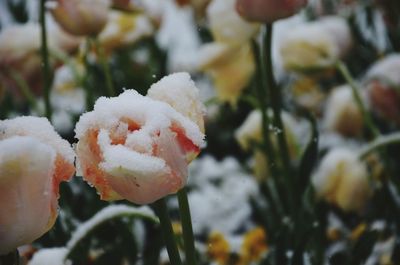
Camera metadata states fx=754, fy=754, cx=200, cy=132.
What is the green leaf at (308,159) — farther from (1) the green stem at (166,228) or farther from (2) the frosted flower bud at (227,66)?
(1) the green stem at (166,228)

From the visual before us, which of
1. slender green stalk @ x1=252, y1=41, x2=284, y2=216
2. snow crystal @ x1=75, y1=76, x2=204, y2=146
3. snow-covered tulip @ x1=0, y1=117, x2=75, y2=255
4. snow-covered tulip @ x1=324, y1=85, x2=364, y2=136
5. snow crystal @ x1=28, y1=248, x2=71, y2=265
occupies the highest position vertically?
snow crystal @ x1=75, y1=76, x2=204, y2=146

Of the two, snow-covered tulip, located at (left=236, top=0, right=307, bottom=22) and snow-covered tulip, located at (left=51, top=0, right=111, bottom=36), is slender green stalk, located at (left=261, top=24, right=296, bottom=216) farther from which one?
snow-covered tulip, located at (left=51, top=0, right=111, bottom=36)

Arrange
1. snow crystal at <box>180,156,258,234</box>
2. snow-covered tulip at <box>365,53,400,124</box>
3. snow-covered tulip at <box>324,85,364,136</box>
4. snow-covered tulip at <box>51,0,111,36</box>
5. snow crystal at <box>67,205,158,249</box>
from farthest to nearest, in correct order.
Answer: snow crystal at <box>180,156,258,234</box> < snow-covered tulip at <box>324,85,364,136</box> < snow-covered tulip at <box>365,53,400,124</box> < snow-covered tulip at <box>51,0,111,36</box> < snow crystal at <box>67,205,158,249</box>

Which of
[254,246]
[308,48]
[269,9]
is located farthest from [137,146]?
[308,48]

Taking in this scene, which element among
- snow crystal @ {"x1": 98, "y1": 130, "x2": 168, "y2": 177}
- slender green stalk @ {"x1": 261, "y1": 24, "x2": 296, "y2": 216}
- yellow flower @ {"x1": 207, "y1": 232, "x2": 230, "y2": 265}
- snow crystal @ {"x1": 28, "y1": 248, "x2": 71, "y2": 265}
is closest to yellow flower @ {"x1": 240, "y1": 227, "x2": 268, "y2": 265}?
yellow flower @ {"x1": 207, "y1": 232, "x2": 230, "y2": 265}

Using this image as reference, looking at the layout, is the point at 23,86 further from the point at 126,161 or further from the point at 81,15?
the point at 126,161

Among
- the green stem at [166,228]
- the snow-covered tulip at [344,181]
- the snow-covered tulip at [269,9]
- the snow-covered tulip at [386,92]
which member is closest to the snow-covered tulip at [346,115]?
the snow-covered tulip at [386,92]
